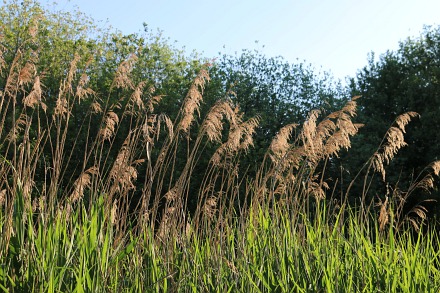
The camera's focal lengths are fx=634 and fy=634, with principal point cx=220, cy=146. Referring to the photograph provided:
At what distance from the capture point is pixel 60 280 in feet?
10.5

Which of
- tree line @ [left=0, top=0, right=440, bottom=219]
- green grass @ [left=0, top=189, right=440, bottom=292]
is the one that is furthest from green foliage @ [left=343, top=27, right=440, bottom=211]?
green grass @ [left=0, top=189, right=440, bottom=292]

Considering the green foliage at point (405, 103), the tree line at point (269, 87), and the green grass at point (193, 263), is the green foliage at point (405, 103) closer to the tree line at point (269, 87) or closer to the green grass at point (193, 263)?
the tree line at point (269, 87)

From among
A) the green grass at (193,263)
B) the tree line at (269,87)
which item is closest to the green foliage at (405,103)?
the tree line at (269,87)

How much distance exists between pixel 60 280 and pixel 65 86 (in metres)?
1.43

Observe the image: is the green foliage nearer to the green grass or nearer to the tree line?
the tree line

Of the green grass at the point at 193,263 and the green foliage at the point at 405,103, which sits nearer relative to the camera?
the green grass at the point at 193,263

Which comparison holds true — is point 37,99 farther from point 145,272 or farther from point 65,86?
point 145,272

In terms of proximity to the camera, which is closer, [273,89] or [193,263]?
[193,263]

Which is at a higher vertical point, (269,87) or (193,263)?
(269,87)

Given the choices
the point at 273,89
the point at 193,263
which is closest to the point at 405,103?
the point at 273,89

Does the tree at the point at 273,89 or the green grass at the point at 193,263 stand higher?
the tree at the point at 273,89

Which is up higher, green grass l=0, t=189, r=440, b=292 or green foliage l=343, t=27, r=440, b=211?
green foliage l=343, t=27, r=440, b=211

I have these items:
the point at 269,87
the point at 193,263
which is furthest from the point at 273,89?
the point at 193,263

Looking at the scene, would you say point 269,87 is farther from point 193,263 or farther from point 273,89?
point 193,263
